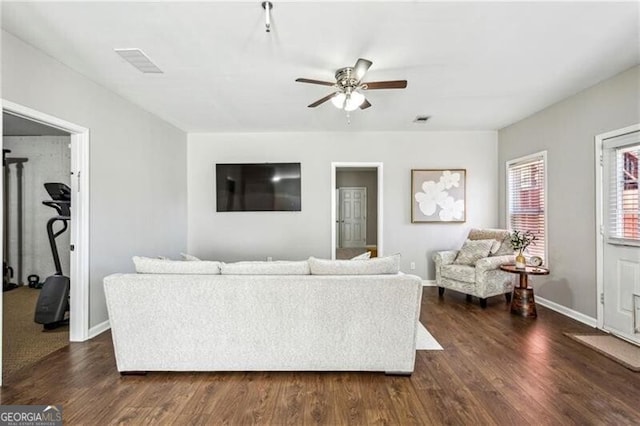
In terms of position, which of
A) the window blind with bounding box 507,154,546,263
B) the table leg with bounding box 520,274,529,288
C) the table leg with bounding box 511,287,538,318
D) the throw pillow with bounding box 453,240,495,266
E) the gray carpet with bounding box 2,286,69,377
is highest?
the window blind with bounding box 507,154,546,263

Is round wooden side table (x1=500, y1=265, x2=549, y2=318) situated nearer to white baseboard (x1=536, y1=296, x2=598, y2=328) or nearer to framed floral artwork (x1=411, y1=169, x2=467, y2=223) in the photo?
white baseboard (x1=536, y1=296, x2=598, y2=328)

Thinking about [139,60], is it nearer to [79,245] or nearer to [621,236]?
[79,245]

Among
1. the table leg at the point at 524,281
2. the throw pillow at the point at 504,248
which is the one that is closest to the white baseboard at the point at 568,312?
the table leg at the point at 524,281

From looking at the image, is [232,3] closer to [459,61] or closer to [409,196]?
[459,61]

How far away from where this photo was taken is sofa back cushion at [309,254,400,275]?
2439 mm

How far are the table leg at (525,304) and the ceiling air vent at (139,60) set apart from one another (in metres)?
4.81

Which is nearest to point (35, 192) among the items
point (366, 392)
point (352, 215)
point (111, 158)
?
point (111, 158)

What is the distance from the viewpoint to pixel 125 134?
3.79m

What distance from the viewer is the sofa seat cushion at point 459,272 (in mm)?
4250

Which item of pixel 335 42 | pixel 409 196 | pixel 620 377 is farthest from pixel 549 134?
pixel 335 42

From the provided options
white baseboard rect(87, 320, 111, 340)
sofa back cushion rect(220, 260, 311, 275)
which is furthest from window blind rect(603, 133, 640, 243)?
white baseboard rect(87, 320, 111, 340)

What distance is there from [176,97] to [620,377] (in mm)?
5071

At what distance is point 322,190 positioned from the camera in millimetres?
5488

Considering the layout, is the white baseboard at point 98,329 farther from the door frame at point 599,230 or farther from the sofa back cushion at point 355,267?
the door frame at point 599,230
